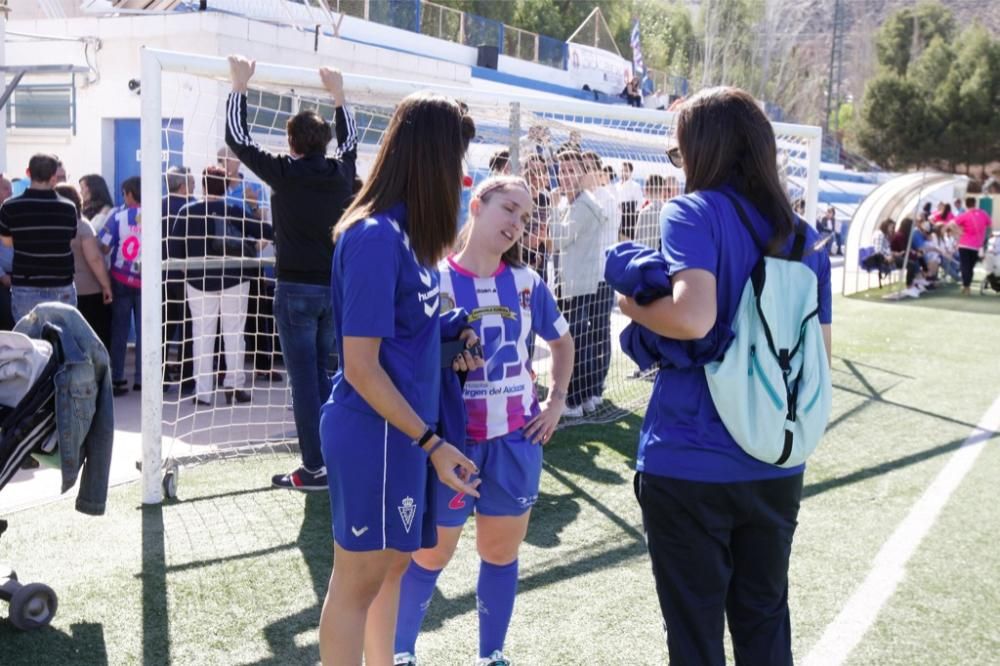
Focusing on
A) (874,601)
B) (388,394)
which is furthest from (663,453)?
(874,601)

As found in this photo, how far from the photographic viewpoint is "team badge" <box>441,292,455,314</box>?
3.32 meters

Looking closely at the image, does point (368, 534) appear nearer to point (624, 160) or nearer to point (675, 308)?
point (675, 308)

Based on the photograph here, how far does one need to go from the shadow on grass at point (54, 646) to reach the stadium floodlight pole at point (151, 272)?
157 centimetres

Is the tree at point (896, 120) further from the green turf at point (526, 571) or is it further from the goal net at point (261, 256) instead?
the green turf at point (526, 571)

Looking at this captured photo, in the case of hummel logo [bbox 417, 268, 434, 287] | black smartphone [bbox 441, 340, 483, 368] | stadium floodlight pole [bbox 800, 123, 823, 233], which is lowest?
black smartphone [bbox 441, 340, 483, 368]

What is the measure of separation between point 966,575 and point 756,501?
2814 mm

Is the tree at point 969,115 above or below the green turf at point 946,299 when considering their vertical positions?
above

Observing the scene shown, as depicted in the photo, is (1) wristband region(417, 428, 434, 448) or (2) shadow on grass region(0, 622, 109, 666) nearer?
(1) wristband region(417, 428, 434, 448)

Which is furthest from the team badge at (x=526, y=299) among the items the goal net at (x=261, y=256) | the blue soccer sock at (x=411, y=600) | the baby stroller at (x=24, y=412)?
the goal net at (x=261, y=256)

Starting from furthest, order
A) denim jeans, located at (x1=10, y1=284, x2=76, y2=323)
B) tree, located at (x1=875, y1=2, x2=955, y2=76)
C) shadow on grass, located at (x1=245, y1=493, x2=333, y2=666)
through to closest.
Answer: tree, located at (x1=875, y1=2, x2=955, y2=76) < denim jeans, located at (x1=10, y1=284, x2=76, y2=323) < shadow on grass, located at (x1=245, y1=493, x2=333, y2=666)

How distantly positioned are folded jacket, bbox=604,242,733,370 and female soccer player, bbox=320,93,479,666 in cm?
46

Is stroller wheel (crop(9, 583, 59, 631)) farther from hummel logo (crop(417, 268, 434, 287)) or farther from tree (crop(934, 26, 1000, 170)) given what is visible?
tree (crop(934, 26, 1000, 170))

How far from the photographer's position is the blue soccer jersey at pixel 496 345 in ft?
10.9

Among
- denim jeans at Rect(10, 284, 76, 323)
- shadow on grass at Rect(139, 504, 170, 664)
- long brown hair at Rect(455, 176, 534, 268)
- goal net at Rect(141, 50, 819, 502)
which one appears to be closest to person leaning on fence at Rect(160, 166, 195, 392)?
goal net at Rect(141, 50, 819, 502)
